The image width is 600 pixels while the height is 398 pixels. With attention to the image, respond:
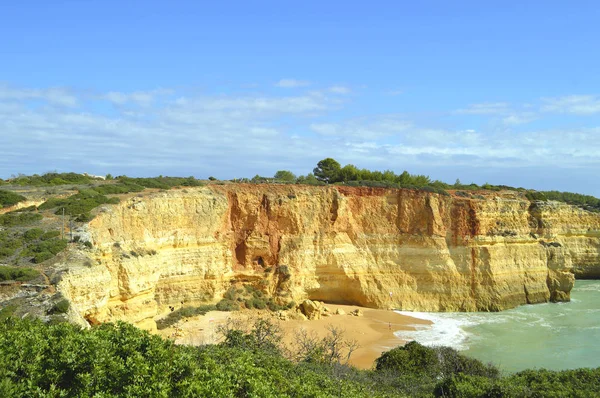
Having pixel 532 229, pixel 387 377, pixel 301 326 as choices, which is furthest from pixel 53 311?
pixel 532 229

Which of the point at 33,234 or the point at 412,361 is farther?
the point at 412,361

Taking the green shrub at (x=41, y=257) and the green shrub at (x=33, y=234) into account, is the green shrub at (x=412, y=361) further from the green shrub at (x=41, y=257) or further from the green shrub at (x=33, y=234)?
the green shrub at (x=33, y=234)

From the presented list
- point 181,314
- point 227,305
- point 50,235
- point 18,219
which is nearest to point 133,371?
point 50,235

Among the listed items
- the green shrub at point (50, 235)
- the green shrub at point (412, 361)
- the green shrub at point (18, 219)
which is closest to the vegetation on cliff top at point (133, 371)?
the green shrub at point (412, 361)

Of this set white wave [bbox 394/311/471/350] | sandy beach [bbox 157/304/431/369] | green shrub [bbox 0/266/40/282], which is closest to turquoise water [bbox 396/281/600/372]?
white wave [bbox 394/311/471/350]

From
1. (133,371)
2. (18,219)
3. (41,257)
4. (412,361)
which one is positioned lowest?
(412,361)

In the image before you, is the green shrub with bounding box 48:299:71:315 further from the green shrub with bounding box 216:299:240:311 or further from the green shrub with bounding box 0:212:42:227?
the green shrub with bounding box 216:299:240:311

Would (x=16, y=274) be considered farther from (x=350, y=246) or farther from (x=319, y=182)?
(x=319, y=182)
